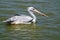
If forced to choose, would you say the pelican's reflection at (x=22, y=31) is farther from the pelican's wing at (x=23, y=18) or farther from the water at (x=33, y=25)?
the pelican's wing at (x=23, y=18)

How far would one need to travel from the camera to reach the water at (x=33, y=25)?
13.4 m

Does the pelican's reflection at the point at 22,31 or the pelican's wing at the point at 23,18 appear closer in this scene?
the pelican's reflection at the point at 22,31

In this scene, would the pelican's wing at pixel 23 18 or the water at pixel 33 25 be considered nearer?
the water at pixel 33 25

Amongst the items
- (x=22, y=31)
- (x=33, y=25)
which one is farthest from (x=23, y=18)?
(x=22, y=31)

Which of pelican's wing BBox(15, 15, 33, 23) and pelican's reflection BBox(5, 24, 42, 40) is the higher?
pelican's wing BBox(15, 15, 33, 23)

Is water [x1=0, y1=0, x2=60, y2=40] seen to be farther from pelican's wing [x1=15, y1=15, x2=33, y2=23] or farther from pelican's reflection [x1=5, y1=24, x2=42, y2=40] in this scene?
pelican's wing [x1=15, y1=15, x2=33, y2=23]

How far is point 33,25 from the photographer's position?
1549 cm

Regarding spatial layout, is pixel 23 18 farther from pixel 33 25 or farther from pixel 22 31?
pixel 22 31

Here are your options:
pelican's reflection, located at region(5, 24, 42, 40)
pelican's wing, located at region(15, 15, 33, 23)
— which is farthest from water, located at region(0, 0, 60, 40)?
pelican's wing, located at region(15, 15, 33, 23)

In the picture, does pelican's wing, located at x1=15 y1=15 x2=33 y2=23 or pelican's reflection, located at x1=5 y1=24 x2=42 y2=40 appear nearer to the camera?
pelican's reflection, located at x1=5 y1=24 x2=42 y2=40

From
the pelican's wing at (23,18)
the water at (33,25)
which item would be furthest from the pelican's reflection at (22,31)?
the pelican's wing at (23,18)

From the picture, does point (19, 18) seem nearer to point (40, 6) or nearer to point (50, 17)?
point (50, 17)

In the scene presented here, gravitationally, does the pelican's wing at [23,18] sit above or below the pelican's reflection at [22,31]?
above

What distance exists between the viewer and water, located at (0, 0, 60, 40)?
13430 millimetres
